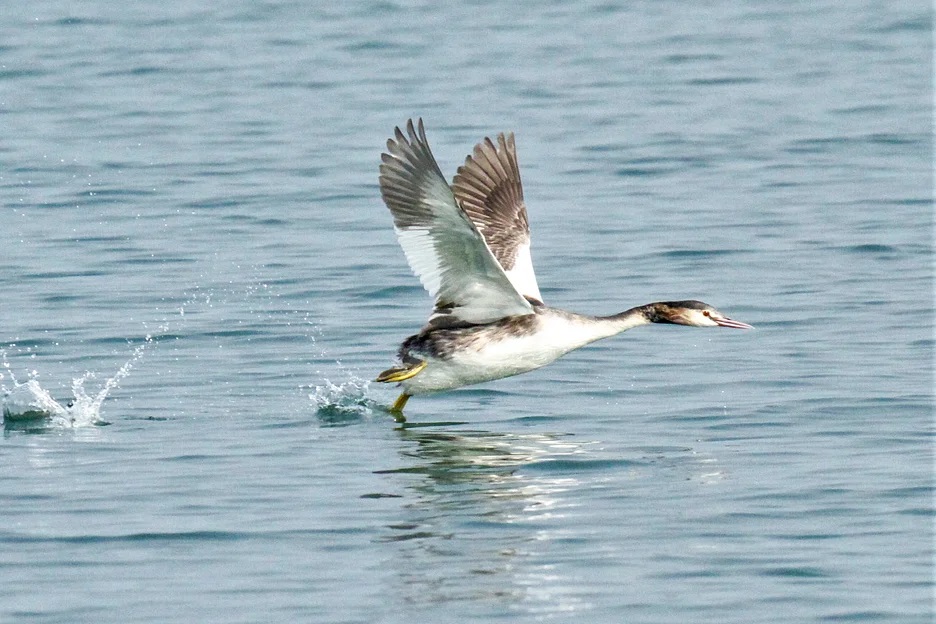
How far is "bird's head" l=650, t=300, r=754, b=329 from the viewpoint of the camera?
10.8 m

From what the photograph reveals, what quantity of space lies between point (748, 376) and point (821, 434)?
1.53 m

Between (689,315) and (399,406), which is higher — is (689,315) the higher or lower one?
the higher one

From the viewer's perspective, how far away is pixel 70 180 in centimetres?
1809

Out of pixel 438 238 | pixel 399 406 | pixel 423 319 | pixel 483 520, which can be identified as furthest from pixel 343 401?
pixel 483 520

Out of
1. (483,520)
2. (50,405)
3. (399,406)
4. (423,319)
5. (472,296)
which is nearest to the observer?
(483,520)

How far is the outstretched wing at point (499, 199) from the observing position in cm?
1139

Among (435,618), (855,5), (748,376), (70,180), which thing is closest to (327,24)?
(855,5)

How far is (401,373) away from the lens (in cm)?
1039

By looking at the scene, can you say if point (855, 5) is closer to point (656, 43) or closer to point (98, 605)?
point (656, 43)

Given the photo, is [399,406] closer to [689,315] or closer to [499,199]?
[499,199]

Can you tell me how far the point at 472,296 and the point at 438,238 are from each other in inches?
26.0

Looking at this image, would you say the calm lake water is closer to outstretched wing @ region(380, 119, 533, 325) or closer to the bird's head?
the bird's head

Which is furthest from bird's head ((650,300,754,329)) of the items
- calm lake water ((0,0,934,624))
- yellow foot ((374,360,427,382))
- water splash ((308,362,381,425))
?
water splash ((308,362,381,425))

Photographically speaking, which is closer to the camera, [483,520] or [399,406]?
[483,520]
